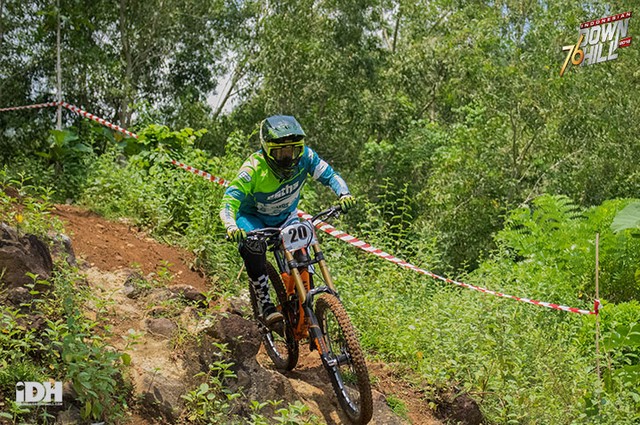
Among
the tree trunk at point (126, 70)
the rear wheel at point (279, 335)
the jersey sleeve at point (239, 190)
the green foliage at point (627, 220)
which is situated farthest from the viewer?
the tree trunk at point (126, 70)

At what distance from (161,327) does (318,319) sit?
3.93ft

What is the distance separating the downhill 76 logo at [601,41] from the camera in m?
16.5

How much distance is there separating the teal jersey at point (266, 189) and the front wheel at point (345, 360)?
93 cm

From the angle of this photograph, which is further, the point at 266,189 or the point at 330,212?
the point at 266,189

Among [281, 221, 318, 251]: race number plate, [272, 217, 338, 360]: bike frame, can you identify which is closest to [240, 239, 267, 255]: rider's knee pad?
[272, 217, 338, 360]: bike frame

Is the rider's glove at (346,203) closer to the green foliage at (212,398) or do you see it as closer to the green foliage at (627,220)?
the green foliage at (212,398)

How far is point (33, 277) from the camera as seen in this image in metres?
5.27

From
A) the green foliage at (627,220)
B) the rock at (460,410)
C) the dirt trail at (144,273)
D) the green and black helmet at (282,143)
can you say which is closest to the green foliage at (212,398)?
the dirt trail at (144,273)

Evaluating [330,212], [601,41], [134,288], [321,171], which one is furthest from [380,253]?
[601,41]

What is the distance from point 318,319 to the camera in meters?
5.73

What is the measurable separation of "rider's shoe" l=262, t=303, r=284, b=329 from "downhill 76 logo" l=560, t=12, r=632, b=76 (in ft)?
39.5

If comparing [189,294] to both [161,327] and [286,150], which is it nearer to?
[161,327]

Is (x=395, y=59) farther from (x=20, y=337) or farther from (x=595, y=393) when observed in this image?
(x=20, y=337)

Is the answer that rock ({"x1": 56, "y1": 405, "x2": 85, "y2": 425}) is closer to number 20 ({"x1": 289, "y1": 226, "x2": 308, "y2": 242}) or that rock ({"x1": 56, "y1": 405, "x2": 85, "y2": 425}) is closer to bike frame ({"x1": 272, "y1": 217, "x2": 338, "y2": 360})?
bike frame ({"x1": 272, "y1": 217, "x2": 338, "y2": 360})
